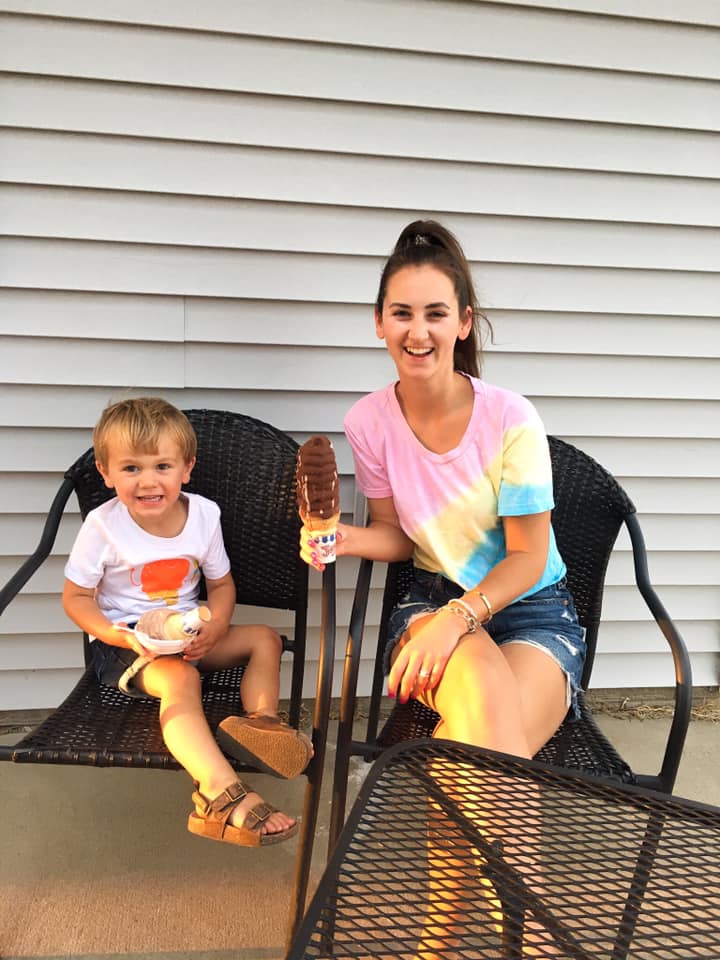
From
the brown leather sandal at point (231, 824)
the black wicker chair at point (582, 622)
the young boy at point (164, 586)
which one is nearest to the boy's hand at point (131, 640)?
the young boy at point (164, 586)

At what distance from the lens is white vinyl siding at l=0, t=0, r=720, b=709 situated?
6.84 feet

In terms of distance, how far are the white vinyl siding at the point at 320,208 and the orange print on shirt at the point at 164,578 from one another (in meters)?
0.51

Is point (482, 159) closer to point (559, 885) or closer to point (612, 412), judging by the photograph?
point (612, 412)

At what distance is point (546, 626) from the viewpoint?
189 centimetres

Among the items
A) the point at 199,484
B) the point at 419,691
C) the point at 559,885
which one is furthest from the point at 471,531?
the point at 559,885

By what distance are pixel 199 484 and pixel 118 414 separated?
36 cm

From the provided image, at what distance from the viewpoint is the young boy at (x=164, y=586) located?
1706 millimetres

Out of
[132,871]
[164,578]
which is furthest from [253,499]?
[132,871]

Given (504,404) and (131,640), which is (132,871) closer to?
(131,640)

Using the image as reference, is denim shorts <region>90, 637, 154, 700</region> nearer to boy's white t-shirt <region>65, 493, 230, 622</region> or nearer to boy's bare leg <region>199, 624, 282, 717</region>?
boy's white t-shirt <region>65, 493, 230, 622</region>

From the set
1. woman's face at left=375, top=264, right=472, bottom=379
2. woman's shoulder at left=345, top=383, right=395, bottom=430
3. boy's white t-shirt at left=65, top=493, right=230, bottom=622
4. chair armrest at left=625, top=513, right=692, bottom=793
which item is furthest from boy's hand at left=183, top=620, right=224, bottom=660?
chair armrest at left=625, top=513, right=692, bottom=793

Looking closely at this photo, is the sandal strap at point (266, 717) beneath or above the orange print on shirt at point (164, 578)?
beneath

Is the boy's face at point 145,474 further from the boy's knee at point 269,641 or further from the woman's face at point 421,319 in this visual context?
the woman's face at point 421,319

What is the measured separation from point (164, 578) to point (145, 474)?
290 mm
